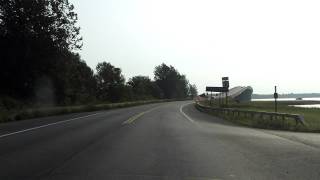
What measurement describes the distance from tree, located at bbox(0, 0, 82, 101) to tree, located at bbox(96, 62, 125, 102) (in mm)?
77413

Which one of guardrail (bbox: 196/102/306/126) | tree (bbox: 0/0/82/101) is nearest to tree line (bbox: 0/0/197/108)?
tree (bbox: 0/0/82/101)

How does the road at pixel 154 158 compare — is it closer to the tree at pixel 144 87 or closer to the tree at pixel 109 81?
the tree at pixel 109 81

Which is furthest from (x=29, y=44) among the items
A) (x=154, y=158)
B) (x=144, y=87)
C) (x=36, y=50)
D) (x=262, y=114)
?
(x=144, y=87)

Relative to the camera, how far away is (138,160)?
1350 cm

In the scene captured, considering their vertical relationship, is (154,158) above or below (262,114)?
below

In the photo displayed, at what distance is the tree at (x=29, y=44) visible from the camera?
6125 cm

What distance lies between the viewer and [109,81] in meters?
152

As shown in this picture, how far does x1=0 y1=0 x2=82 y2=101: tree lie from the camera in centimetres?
6125

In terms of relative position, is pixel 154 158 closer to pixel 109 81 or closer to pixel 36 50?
pixel 36 50

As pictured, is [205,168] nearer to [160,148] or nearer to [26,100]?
[160,148]

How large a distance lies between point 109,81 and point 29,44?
91.0 metres

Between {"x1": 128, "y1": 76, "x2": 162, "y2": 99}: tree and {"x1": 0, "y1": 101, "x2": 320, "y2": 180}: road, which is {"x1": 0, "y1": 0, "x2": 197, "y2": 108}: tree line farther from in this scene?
{"x1": 128, "y1": 76, "x2": 162, "y2": 99}: tree

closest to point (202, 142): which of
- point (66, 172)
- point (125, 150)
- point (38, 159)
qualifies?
point (125, 150)

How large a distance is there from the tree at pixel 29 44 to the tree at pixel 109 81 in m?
77.4
